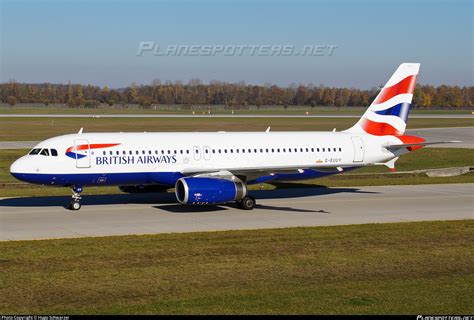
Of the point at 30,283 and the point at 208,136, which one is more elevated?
the point at 208,136

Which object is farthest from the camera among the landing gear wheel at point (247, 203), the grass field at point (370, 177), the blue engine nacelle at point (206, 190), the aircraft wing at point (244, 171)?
the grass field at point (370, 177)

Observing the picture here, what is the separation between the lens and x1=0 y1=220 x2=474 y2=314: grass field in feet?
56.3

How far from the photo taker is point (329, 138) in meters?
38.0

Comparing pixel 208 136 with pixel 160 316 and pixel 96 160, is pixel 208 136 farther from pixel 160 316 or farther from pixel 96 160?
pixel 160 316

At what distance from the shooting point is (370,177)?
49094 millimetres

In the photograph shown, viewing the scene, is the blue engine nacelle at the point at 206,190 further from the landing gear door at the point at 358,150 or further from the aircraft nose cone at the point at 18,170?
the landing gear door at the point at 358,150


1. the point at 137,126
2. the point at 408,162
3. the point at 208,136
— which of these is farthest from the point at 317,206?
the point at 137,126

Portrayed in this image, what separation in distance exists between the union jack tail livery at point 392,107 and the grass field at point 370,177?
5389 millimetres

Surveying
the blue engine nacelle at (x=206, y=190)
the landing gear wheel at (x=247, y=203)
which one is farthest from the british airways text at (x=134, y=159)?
the landing gear wheel at (x=247, y=203)

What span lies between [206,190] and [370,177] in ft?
67.9

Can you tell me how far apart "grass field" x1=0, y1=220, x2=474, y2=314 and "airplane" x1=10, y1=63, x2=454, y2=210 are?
6023 mm

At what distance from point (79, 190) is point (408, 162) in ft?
119

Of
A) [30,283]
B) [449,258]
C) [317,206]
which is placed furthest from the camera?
[317,206]

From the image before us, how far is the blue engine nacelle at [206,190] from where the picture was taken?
31.2 metres
